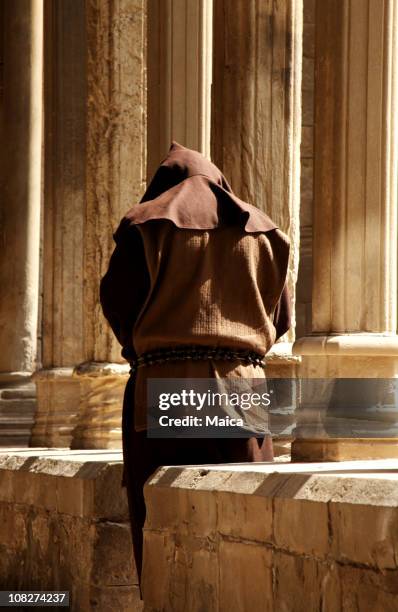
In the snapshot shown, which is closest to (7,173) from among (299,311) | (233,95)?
(299,311)

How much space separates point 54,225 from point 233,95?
401 cm

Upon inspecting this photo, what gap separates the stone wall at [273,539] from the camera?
17.4ft

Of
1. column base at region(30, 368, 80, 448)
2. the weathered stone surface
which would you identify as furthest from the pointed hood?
column base at region(30, 368, 80, 448)

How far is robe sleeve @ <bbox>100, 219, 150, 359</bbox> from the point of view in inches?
303

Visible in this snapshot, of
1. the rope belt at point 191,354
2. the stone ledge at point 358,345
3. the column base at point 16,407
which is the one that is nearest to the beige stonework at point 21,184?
the column base at point 16,407

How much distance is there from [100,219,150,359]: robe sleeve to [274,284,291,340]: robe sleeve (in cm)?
65

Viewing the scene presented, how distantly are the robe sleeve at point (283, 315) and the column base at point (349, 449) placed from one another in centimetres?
74

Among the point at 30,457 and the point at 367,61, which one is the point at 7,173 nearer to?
the point at 30,457

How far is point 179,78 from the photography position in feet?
37.3

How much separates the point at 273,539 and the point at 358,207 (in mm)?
3125

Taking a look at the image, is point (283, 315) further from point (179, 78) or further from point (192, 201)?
point (179, 78)

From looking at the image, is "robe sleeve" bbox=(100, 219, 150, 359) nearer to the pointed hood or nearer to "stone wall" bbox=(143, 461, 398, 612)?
the pointed hood

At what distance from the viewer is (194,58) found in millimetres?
11422

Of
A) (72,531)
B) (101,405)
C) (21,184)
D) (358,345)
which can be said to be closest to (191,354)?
(358,345)
